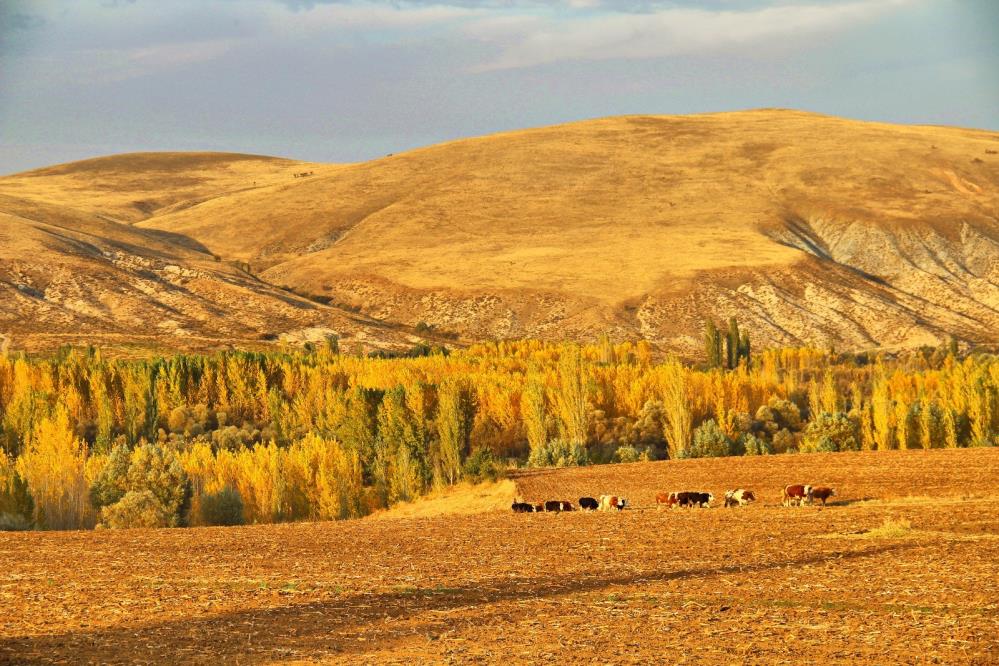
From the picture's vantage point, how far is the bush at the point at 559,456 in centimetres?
5016

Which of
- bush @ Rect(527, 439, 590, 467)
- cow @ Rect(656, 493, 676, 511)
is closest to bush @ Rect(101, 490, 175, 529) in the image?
cow @ Rect(656, 493, 676, 511)

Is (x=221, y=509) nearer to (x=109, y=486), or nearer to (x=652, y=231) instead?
(x=109, y=486)

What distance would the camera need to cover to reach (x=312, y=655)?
50.4 ft

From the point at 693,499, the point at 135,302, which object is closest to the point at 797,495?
the point at 693,499

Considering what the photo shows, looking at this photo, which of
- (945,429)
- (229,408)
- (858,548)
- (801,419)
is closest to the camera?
(858,548)

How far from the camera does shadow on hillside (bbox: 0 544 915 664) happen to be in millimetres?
15484

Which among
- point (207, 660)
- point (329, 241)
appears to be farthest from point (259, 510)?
point (329, 241)

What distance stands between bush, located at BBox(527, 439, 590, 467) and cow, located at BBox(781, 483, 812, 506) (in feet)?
54.3

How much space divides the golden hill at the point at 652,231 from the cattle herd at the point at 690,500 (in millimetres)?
68645

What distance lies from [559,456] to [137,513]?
60.6 ft

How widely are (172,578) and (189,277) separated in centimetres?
9956

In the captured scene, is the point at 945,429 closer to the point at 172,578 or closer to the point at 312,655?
the point at 172,578

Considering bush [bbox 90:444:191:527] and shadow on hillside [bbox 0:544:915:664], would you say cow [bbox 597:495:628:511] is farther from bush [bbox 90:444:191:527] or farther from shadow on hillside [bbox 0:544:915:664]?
shadow on hillside [bbox 0:544:915:664]

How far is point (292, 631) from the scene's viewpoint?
663 inches
